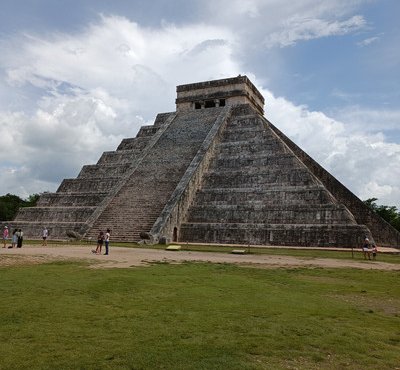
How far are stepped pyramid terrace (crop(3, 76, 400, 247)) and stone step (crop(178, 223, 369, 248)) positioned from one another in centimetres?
4

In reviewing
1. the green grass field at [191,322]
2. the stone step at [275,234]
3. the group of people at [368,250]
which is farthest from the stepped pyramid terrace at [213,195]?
the green grass field at [191,322]

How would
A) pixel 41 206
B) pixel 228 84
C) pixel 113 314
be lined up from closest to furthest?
pixel 113 314 < pixel 41 206 < pixel 228 84

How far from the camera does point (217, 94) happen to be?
29.2m

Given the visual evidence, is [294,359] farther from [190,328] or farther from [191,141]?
[191,141]

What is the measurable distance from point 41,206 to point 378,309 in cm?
2152

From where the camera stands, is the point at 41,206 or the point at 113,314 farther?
the point at 41,206

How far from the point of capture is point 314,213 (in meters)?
18.3


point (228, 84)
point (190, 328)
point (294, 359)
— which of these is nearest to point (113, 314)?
point (190, 328)

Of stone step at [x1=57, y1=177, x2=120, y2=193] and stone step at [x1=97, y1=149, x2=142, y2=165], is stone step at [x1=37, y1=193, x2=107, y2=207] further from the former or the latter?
stone step at [x1=97, y1=149, x2=142, y2=165]

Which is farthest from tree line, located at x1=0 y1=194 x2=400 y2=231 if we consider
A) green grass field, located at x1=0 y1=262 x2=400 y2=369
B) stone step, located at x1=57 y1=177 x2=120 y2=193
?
green grass field, located at x1=0 y1=262 x2=400 y2=369

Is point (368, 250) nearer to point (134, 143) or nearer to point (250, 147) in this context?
point (250, 147)

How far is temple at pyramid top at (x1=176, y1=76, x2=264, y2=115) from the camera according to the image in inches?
1126

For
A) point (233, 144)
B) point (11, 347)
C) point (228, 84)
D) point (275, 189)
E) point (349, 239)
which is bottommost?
point (11, 347)

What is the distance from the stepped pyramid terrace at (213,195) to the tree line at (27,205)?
10481 mm
